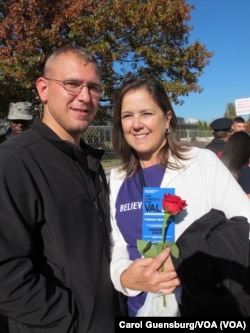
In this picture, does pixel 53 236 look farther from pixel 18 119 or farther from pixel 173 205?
pixel 18 119

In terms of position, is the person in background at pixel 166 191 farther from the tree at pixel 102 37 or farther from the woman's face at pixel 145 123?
the tree at pixel 102 37

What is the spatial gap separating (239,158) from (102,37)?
11.7 m

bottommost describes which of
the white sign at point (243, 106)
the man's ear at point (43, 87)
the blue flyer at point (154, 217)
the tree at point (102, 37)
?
the blue flyer at point (154, 217)

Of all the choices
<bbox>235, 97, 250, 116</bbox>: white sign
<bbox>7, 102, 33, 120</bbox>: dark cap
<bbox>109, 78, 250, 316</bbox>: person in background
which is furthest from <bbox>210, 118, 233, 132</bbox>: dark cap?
<bbox>235, 97, 250, 116</bbox>: white sign

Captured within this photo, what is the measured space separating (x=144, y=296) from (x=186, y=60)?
14.9 m

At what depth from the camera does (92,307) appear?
1675mm

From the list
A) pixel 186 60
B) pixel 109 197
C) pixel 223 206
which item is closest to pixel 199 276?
pixel 223 206

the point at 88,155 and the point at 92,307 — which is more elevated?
the point at 88,155

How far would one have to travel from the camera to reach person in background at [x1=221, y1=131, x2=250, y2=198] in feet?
11.9

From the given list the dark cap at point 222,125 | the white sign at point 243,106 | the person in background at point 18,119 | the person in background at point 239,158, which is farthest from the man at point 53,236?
the white sign at point 243,106

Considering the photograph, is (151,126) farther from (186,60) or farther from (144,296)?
(186,60)

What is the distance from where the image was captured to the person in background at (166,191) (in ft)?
5.16

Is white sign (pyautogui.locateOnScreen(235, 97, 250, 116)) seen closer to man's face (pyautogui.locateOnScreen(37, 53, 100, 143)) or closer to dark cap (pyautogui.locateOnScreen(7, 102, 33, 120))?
dark cap (pyautogui.locateOnScreen(7, 102, 33, 120))

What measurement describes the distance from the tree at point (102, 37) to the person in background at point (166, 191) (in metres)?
11.2
